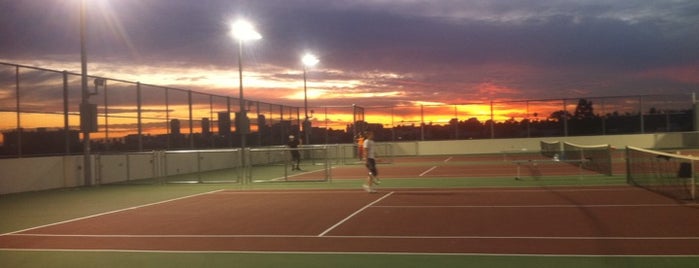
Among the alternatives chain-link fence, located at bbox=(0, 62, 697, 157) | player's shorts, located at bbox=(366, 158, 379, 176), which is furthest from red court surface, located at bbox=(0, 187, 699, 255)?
chain-link fence, located at bbox=(0, 62, 697, 157)

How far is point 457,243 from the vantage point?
33.7ft

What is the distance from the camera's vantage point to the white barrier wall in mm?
23031

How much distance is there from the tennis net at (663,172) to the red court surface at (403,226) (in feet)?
2.20

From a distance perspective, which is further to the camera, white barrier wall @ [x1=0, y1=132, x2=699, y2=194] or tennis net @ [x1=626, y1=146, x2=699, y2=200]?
white barrier wall @ [x1=0, y1=132, x2=699, y2=194]

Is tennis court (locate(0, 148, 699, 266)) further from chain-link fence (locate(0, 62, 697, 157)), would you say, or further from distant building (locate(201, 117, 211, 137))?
distant building (locate(201, 117, 211, 137))

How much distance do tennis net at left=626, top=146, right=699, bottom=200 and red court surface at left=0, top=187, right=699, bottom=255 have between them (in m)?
0.67

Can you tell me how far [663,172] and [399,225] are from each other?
422 inches

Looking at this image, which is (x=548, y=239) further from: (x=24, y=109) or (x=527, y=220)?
(x=24, y=109)

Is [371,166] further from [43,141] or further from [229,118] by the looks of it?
[229,118]

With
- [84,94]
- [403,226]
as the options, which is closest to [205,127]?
[84,94]

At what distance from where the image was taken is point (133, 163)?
29438 millimetres

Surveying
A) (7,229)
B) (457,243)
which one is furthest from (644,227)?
(7,229)

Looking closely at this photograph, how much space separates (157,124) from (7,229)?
66.1 feet

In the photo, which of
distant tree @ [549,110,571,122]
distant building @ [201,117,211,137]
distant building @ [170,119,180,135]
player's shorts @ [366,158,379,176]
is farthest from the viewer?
distant tree @ [549,110,571,122]
